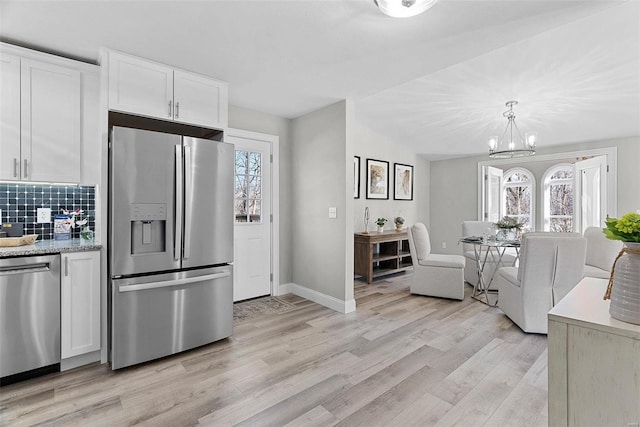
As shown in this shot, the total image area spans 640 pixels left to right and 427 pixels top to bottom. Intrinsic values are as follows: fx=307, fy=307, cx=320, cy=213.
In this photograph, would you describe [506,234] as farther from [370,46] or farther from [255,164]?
[255,164]

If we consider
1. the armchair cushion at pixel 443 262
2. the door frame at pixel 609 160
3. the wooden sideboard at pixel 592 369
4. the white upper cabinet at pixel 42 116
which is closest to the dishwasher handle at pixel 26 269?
the white upper cabinet at pixel 42 116

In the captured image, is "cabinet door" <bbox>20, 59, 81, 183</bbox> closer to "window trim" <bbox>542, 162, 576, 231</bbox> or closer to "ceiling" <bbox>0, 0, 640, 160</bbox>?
"ceiling" <bbox>0, 0, 640, 160</bbox>

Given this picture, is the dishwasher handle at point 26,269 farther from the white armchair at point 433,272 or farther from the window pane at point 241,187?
the white armchair at point 433,272

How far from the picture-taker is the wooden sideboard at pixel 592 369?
1.00m

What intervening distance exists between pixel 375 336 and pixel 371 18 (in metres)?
2.58

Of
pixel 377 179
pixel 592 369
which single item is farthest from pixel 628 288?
pixel 377 179

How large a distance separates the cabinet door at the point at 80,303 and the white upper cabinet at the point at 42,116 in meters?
0.70

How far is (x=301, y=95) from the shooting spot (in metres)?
3.38

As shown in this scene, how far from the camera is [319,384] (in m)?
2.09

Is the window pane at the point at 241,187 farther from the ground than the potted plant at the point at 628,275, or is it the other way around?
the window pane at the point at 241,187

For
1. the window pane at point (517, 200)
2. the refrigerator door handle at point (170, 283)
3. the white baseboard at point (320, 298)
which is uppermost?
the window pane at point (517, 200)

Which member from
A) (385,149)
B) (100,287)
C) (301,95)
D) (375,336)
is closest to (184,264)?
(100,287)

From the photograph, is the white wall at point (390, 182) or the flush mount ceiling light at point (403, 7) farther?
the white wall at point (390, 182)

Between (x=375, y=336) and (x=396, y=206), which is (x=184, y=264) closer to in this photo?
(x=375, y=336)
